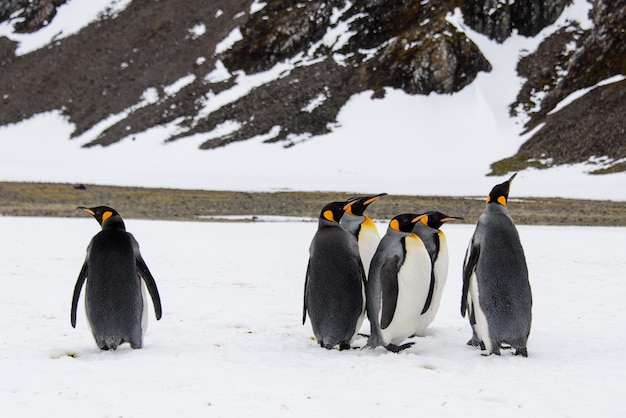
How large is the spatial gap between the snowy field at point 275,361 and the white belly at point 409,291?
0.90ft

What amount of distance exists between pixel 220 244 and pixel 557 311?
27.8 feet

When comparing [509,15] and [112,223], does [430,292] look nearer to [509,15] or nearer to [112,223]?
[112,223]

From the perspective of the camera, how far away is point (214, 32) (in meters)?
68.0

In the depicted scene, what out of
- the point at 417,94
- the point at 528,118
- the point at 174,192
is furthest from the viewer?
the point at 417,94

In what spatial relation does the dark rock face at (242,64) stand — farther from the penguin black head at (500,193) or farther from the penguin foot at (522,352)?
the penguin foot at (522,352)

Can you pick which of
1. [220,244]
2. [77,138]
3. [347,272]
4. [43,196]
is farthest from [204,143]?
[347,272]

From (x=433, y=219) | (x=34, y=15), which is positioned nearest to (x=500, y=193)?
(x=433, y=219)

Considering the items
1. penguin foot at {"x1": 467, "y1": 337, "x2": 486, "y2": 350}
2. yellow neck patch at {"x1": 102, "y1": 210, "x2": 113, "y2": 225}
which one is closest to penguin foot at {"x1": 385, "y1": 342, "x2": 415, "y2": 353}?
penguin foot at {"x1": 467, "y1": 337, "x2": 486, "y2": 350}

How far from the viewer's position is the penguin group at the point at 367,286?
610 centimetres

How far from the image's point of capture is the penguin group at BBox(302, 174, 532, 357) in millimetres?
5863

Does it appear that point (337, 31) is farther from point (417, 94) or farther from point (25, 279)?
point (25, 279)

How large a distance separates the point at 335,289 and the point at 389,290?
0.50 m

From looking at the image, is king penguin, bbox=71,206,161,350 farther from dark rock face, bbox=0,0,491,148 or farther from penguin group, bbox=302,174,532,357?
dark rock face, bbox=0,0,491,148

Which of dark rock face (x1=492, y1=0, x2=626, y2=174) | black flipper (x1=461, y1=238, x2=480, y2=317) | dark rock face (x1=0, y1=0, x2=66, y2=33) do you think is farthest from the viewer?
dark rock face (x1=0, y1=0, x2=66, y2=33)
